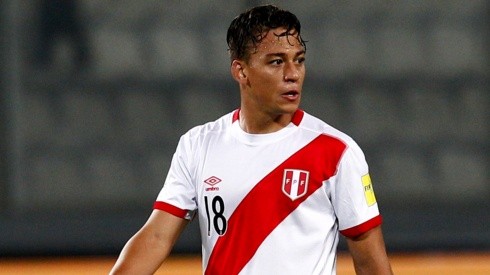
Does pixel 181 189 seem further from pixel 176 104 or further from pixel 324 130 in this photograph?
pixel 176 104

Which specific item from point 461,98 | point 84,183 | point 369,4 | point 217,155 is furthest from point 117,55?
point 217,155

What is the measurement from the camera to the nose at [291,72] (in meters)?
4.18

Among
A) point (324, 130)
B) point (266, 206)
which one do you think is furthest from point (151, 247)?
point (324, 130)

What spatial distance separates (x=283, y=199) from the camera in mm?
4164

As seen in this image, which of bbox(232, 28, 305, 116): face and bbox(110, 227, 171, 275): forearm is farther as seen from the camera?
bbox(110, 227, 171, 275): forearm

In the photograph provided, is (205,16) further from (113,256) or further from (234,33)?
(234,33)

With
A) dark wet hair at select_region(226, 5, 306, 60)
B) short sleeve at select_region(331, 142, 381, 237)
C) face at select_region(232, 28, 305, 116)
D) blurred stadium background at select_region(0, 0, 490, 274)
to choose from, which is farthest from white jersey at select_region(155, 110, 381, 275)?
blurred stadium background at select_region(0, 0, 490, 274)

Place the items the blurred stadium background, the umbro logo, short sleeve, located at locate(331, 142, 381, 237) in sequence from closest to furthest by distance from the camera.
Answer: short sleeve, located at locate(331, 142, 381, 237)
the umbro logo
the blurred stadium background

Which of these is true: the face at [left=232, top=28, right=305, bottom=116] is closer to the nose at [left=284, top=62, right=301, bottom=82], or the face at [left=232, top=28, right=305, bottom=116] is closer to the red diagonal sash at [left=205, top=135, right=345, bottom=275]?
the nose at [left=284, top=62, right=301, bottom=82]

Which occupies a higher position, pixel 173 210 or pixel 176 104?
pixel 176 104

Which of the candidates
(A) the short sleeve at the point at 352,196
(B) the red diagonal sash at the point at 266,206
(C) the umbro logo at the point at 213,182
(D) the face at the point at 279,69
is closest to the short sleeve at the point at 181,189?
(C) the umbro logo at the point at 213,182

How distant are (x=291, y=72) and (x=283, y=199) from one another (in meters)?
0.39

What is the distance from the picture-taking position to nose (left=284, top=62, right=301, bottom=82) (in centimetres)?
418

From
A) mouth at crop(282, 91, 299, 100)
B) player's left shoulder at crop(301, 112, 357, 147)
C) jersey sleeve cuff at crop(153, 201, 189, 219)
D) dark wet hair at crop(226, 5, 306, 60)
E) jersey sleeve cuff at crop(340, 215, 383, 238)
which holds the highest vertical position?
dark wet hair at crop(226, 5, 306, 60)
